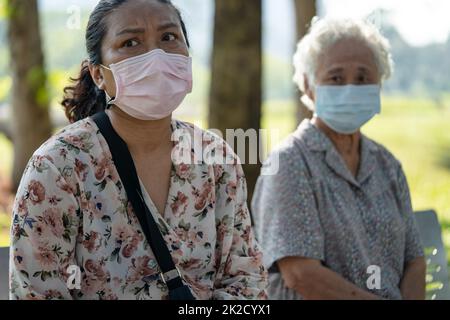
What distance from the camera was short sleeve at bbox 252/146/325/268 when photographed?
143 inches

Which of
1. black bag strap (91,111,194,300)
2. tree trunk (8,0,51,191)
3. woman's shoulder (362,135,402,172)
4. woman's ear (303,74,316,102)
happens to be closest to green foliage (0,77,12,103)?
tree trunk (8,0,51,191)

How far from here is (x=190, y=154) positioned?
3076 mm

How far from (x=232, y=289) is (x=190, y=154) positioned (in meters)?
0.52

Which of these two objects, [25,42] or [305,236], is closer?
[305,236]

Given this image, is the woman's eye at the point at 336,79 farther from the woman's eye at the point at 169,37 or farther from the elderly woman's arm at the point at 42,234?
the elderly woman's arm at the point at 42,234

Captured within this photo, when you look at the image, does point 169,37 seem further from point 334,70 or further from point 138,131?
point 334,70

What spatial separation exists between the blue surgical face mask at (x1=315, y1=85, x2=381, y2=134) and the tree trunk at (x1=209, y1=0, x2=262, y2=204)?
1.73 m

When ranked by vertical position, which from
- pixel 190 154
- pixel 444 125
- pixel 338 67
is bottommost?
pixel 444 125

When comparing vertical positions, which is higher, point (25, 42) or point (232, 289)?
point (25, 42)

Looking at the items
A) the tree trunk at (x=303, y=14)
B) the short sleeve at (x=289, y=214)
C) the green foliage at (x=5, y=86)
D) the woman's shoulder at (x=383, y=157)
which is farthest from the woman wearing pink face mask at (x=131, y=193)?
the green foliage at (x=5, y=86)

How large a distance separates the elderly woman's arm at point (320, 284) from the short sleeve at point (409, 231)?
369mm
